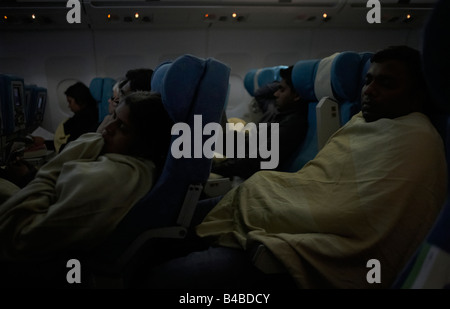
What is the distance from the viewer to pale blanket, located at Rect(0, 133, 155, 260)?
937 mm

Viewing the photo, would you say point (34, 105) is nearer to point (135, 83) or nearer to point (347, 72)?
point (135, 83)

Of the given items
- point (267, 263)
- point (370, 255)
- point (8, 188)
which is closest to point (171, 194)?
point (267, 263)

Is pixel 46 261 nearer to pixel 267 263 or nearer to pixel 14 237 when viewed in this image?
pixel 14 237

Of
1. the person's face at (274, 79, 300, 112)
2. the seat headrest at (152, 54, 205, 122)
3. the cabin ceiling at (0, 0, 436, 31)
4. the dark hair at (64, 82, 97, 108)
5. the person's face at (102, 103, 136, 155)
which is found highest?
the cabin ceiling at (0, 0, 436, 31)

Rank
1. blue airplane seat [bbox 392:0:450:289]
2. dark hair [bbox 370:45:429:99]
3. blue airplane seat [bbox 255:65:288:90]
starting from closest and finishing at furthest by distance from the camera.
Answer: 1. blue airplane seat [bbox 392:0:450:289]
2. dark hair [bbox 370:45:429:99]
3. blue airplane seat [bbox 255:65:288:90]

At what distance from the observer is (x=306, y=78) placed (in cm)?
227

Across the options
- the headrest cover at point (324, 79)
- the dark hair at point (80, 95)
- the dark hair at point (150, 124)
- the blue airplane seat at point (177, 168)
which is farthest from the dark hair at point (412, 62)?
the dark hair at point (80, 95)

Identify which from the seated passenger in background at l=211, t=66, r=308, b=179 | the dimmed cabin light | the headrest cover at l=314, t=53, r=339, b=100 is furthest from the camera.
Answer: the dimmed cabin light

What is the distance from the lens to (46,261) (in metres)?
1.01

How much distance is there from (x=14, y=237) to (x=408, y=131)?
58.9 inches

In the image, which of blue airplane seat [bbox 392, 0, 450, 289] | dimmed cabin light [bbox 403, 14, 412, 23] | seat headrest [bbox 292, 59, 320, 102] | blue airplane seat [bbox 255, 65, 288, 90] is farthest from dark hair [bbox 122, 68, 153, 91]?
dimmed cabin light [bbox 403, 14, 412, 23]

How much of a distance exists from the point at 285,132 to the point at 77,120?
2.63 meters

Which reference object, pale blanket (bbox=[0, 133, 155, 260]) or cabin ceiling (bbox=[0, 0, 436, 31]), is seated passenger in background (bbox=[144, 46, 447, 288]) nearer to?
pale blanket (bbox=[0, 133, 155, 260])

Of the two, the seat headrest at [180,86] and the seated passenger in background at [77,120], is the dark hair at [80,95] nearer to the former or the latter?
the seated passenger in background at [77,120]
